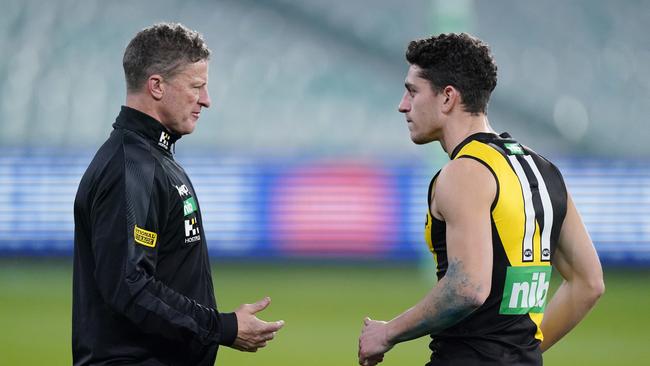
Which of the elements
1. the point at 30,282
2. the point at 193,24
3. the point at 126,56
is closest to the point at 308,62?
the point at 193,24

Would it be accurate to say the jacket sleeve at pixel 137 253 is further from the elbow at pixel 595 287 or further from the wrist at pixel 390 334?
the elbow at pixel 595 287

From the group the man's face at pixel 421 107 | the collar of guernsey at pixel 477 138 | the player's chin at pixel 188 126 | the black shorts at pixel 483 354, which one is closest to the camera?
the black shorts at pixel 483 354

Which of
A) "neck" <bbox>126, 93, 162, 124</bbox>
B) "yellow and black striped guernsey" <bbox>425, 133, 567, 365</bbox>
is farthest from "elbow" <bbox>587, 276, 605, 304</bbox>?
"neck" <bbox>126, 93, 162, 124</bbox>

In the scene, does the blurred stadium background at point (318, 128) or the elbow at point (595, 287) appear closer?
the elbow at point (595, 287)

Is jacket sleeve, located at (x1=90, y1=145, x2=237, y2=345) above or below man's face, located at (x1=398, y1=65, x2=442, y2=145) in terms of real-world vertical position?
below

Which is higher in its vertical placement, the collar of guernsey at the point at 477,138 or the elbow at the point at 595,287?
the collar of guernsey at the point at 477,138

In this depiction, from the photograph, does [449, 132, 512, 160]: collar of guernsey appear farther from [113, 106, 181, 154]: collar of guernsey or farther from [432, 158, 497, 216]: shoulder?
[113, 106, 181, 154]: collar of guernsey

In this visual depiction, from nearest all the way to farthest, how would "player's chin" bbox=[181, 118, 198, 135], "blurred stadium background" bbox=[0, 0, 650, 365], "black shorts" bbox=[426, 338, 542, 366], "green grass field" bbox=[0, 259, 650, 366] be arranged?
"black shorts" bbox=[426, 338, 542, 366]
"player's chin" bbox=[181, 118, 198, 135]
"green grass field" bbox=[0, 259, 650, 366]
"blurred stadium background" bbox=[0, 0, 650, 365]

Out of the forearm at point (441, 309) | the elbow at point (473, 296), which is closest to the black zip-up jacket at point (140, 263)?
the forearm at point (441, 309)

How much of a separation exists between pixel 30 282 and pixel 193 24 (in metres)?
4.43

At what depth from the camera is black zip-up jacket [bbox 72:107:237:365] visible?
10.6 feet

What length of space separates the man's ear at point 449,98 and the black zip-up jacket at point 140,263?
0.88m

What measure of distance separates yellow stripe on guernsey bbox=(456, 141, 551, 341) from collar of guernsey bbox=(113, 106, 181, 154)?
977 millimetres

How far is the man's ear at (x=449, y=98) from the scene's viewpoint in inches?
137
